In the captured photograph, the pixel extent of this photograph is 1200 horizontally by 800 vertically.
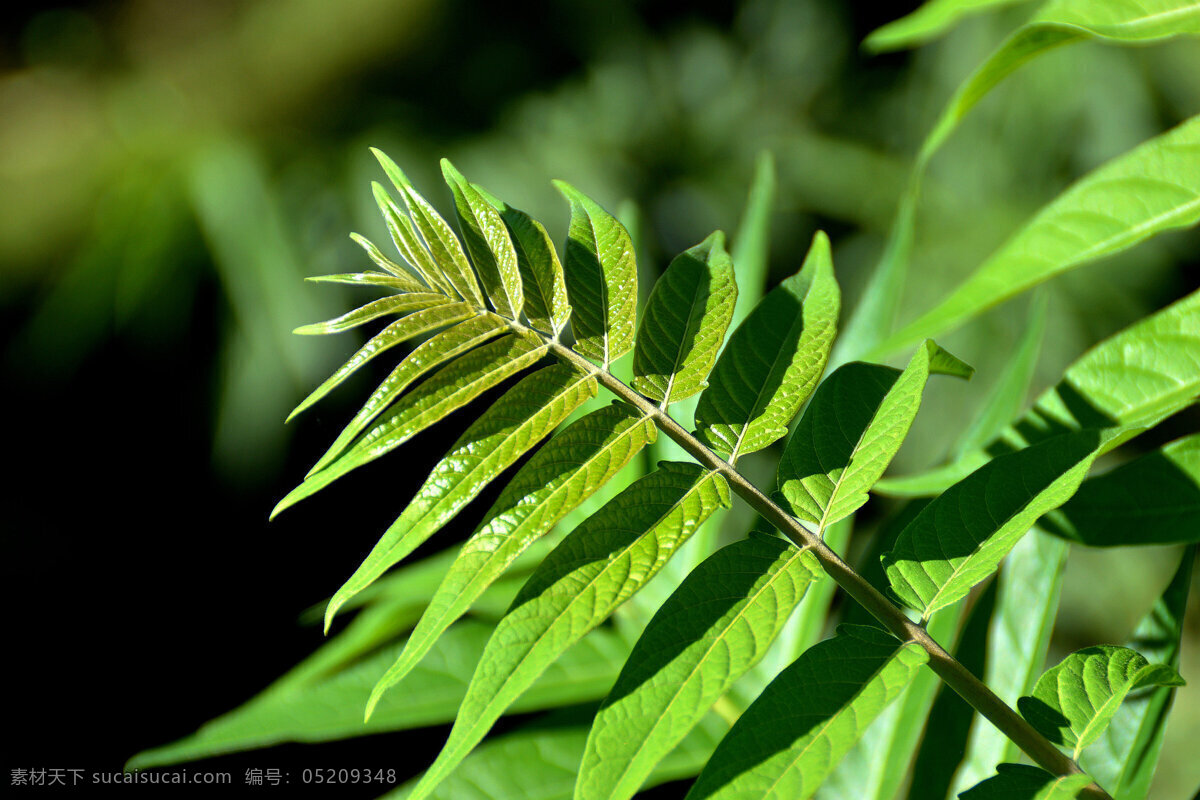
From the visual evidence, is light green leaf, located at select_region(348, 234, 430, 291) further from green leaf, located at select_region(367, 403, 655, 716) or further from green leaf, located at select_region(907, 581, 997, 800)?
green leaf, located at select_region(907, 581, 997, 800)

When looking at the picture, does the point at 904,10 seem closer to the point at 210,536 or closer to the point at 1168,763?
the point at 1168,763

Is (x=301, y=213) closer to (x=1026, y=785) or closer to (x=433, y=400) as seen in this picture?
(x=433, y=400)

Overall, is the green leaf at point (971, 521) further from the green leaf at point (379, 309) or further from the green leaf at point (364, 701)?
the green leaf at point (364, 701)

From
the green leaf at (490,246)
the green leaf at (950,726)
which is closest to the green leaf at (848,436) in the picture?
the green leaf at (490,246)

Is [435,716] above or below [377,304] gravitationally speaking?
below

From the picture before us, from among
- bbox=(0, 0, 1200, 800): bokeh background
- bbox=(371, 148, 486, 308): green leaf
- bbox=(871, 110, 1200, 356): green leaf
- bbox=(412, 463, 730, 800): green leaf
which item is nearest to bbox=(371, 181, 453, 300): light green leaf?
bbox=(371, 148, 486, 308): green leaf

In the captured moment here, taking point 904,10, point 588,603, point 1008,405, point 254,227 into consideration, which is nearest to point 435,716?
point 588,603
